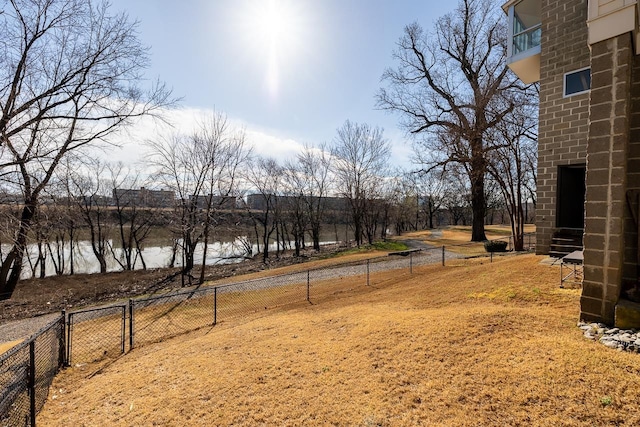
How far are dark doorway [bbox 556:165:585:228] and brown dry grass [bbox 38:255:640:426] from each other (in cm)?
513

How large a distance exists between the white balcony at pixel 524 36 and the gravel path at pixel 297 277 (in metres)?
8.71

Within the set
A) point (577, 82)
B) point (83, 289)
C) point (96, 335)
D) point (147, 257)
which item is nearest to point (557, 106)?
point (577, 82)

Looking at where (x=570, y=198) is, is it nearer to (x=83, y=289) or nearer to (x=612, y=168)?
(x=612, y=168)

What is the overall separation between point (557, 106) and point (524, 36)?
329 centimetres

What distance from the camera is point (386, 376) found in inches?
141

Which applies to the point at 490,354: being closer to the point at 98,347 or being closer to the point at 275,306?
the point at 275,306

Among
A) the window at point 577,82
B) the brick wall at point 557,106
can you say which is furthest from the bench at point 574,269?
the window at point 577,82

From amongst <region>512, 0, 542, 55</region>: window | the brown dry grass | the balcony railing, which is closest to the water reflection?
the brown dry grass

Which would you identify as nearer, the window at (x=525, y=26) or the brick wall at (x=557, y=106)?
the brick wall at (x=557, y=106)

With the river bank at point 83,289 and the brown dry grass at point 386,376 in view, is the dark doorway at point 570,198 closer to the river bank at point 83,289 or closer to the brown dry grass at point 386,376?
the brown dry grass at point 386,376

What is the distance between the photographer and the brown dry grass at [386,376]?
9.27 feet

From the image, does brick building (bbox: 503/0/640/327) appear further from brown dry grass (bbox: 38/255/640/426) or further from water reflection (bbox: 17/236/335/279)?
water reflection (bbox: 17/236/335/279)

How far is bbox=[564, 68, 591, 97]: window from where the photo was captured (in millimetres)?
9250

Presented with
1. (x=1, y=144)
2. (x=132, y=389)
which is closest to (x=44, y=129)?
(x=1, y=144)
